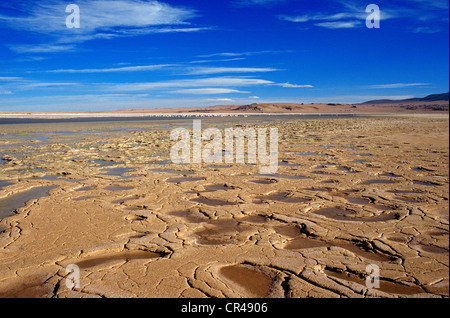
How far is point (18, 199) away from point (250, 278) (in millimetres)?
4088

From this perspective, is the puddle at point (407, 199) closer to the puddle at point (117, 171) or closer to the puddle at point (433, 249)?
the puddle at point (433, 249)

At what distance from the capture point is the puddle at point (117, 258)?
3.01m

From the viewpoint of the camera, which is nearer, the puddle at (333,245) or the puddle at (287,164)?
the puddle at (333,245)

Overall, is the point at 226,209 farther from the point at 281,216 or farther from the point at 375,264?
the point at 375,264

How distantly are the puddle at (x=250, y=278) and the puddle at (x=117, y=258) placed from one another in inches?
29.1

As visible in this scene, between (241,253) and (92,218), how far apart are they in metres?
2.08

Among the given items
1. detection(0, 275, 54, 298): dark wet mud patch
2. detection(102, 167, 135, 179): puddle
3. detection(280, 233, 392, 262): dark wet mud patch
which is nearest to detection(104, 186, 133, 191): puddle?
detection(102, 167, 135, 179): puddle

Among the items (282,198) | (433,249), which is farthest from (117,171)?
(433,249)

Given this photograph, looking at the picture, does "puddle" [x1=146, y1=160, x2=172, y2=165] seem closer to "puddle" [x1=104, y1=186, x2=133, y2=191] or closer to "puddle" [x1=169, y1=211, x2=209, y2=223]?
"puddle" [x1=104, y1=186, x2=133, y2=191]

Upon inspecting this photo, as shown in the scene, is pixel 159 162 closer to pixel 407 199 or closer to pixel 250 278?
pixel 407 199

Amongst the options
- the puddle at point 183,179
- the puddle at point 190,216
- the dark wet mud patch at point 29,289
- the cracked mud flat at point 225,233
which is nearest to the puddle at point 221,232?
the cracked mud flat at point 225,233

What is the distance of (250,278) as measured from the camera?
2756 millimetres

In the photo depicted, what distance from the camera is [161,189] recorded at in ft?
18.7
